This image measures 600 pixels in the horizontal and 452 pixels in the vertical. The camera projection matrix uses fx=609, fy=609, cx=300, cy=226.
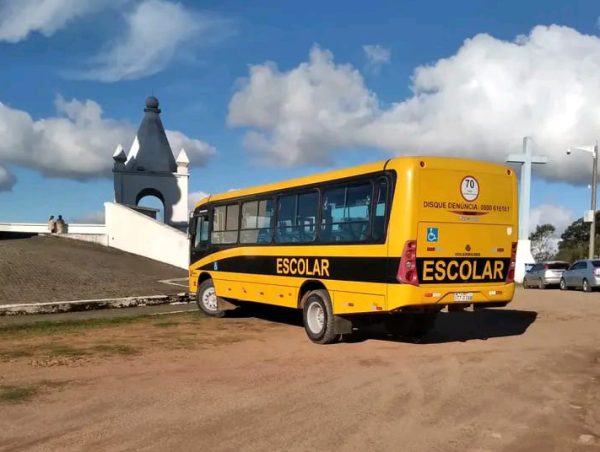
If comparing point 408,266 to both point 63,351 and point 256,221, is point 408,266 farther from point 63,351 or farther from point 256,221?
point 63,351

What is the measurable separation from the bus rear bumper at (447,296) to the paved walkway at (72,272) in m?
10.8

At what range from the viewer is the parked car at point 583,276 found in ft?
81.2

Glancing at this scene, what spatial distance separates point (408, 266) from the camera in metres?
9.00

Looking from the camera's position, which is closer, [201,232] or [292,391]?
[292,391]

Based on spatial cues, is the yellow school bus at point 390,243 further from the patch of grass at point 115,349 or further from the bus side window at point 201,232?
the patch of grass at point 115,349

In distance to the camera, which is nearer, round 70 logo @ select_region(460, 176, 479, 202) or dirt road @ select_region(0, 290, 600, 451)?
dirt road @ select_region(0, 290, 600, 451)

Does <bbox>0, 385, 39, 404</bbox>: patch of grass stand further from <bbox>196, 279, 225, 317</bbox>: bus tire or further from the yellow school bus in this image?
<bbox>196, 279, 225, 317</bbox>: bus tire

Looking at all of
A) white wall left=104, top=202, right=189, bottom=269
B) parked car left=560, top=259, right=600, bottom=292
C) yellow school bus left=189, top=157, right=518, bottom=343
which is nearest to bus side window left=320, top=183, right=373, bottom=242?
yellow school bus left=189, top=157, right=518, bottom=343

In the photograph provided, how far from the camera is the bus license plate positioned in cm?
954

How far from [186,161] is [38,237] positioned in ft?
42.2

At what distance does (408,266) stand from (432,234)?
66cm

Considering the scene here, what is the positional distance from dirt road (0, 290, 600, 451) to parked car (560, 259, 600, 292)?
1454 cm

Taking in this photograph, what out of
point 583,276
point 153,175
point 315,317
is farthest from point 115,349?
point 153,175

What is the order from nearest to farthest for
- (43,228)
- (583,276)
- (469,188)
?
(469,188) < (583,276) < (43,228)
